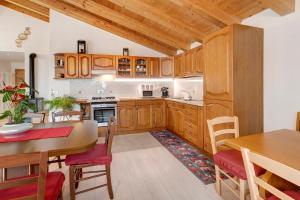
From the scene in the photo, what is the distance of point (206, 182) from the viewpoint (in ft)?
7.57

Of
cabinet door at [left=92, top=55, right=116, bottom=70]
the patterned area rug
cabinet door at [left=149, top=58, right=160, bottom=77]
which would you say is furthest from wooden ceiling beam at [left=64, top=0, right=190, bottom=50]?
the patterned area rug

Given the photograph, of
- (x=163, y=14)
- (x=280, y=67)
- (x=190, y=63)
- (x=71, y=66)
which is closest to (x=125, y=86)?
(x=71, y=66)

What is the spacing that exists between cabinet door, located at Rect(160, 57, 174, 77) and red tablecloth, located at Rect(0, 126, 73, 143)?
347 cm

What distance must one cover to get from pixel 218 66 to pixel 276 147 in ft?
5.20

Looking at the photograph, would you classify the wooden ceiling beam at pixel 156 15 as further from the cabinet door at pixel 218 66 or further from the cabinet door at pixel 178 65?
the cabinet door at pixel 178 65

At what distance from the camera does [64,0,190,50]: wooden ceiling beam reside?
3791 mm

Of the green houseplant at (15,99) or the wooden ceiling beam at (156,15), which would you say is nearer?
the green houseplant at (15,99)

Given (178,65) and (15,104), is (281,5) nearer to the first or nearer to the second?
(178,65)

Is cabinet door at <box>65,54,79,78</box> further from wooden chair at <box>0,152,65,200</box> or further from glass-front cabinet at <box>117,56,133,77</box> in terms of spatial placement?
wooden chair at <box>0,152,65,200</box>

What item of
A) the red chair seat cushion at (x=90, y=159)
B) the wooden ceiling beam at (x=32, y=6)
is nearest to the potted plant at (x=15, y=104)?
the red chair seat cushion at (x=90, y=159)

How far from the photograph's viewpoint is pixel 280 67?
2.44 m

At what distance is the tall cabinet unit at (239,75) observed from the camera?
2.47m

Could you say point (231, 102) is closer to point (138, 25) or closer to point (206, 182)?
point (206, 182)

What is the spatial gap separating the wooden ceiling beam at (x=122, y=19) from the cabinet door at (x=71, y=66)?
1.13 meters
